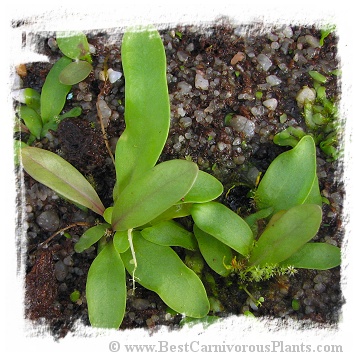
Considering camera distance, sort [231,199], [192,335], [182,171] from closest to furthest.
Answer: [182,171] → [192,335] → [231,199]

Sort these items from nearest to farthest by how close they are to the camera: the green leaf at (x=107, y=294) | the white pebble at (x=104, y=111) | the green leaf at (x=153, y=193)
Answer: the green leaf at (x=153, y=193), the green leaf at (x=107, y=294), the white pebble at (x=104, y=111)

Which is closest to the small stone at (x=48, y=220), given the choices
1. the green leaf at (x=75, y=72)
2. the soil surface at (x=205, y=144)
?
the soil surface at (x=205, y=144)

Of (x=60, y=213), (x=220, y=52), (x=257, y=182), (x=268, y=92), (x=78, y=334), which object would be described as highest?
(x=220, y=52)

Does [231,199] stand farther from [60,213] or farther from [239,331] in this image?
[60,213]

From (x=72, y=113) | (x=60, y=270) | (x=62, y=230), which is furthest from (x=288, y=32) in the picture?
(x=60, y=270)

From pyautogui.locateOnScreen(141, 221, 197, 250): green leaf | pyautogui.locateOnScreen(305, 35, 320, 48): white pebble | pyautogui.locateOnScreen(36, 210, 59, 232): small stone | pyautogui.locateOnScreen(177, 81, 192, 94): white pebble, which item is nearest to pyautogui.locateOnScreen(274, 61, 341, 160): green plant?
pyautogui.locateOnScreen(305, 35, 320, 48): white pebble

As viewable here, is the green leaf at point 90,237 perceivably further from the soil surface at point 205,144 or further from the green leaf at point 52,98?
the green leaf at point 52,98

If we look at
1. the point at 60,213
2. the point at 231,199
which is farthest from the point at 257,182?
the point at 60,213
